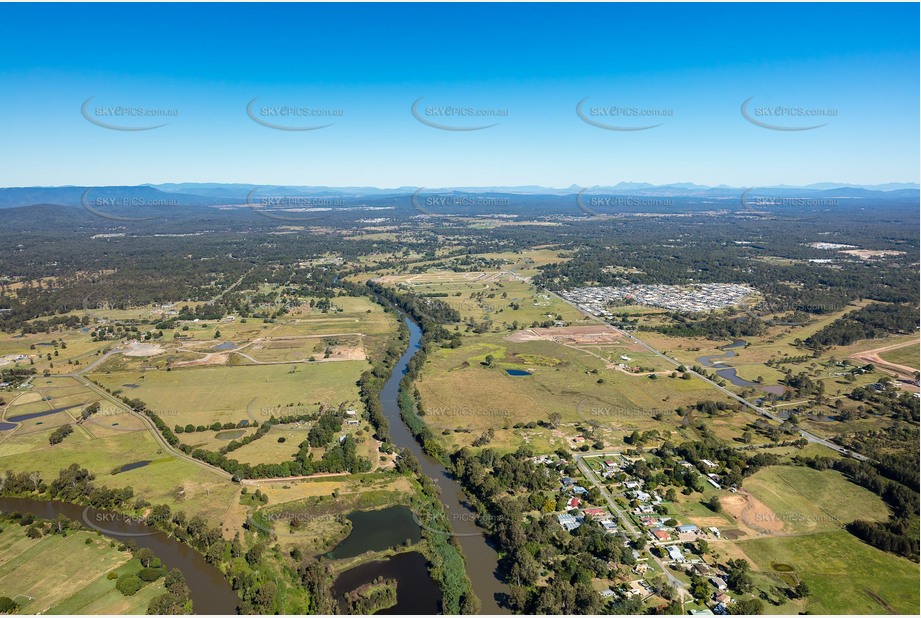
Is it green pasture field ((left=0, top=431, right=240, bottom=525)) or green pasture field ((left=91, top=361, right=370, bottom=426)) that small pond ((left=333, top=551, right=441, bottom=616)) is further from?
green pasture field ((left=91, top=361, right=370, bottom=426))

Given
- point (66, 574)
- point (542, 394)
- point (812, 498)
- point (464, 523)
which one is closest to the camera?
point (66, 574)

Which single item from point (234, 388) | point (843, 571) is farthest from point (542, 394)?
point (234, 388)

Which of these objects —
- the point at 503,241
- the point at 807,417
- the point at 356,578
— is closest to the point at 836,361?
→ the point at 807,417

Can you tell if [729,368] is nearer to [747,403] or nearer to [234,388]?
[747,403]

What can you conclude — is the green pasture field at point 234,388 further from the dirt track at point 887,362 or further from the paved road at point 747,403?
the dirt track at point 887,362

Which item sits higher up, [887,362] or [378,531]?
[887,362]

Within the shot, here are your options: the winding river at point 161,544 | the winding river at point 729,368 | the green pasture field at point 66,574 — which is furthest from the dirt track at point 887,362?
the green pasture field at point 66,574

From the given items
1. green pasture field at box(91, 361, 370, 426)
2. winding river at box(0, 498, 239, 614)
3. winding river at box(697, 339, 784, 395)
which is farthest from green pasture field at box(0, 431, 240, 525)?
winding river at box(697, 339, 784, 395)

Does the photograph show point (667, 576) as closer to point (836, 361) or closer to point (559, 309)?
point (836, 361)

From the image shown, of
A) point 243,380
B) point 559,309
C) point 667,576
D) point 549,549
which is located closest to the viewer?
point 667,576
